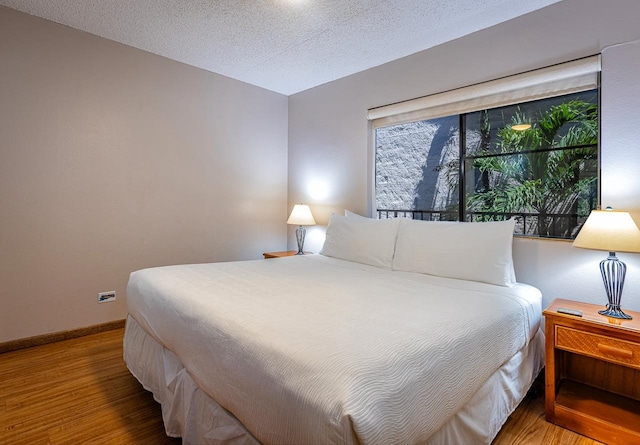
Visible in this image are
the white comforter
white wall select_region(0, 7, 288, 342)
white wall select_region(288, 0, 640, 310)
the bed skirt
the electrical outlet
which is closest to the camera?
the white comforter

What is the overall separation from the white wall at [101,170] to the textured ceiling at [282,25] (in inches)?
10.4

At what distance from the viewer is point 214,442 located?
4.18 ft

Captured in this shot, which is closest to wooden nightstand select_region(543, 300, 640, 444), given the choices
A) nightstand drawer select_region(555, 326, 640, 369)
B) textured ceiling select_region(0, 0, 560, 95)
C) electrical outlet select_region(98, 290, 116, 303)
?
nightstand drawer select_region(555, 326, 640, 369)

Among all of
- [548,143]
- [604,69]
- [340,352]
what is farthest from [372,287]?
[604,69]

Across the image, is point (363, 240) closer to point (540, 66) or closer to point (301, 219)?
point (301, 219)

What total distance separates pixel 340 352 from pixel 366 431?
0.86 ft

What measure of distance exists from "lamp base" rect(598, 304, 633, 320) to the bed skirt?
15.3 inches

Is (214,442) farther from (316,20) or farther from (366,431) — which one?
(316,20)

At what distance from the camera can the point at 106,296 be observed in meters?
3.08

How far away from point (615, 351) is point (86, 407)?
2.81 m

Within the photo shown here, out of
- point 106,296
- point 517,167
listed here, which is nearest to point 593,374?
point 517,167

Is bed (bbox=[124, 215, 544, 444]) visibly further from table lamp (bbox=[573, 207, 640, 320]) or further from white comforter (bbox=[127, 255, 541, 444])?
table lamp (bbox=[573, 207, 640, 320])

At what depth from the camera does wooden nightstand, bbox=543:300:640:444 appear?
163 centimetres

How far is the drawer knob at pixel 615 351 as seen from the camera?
1609mm
